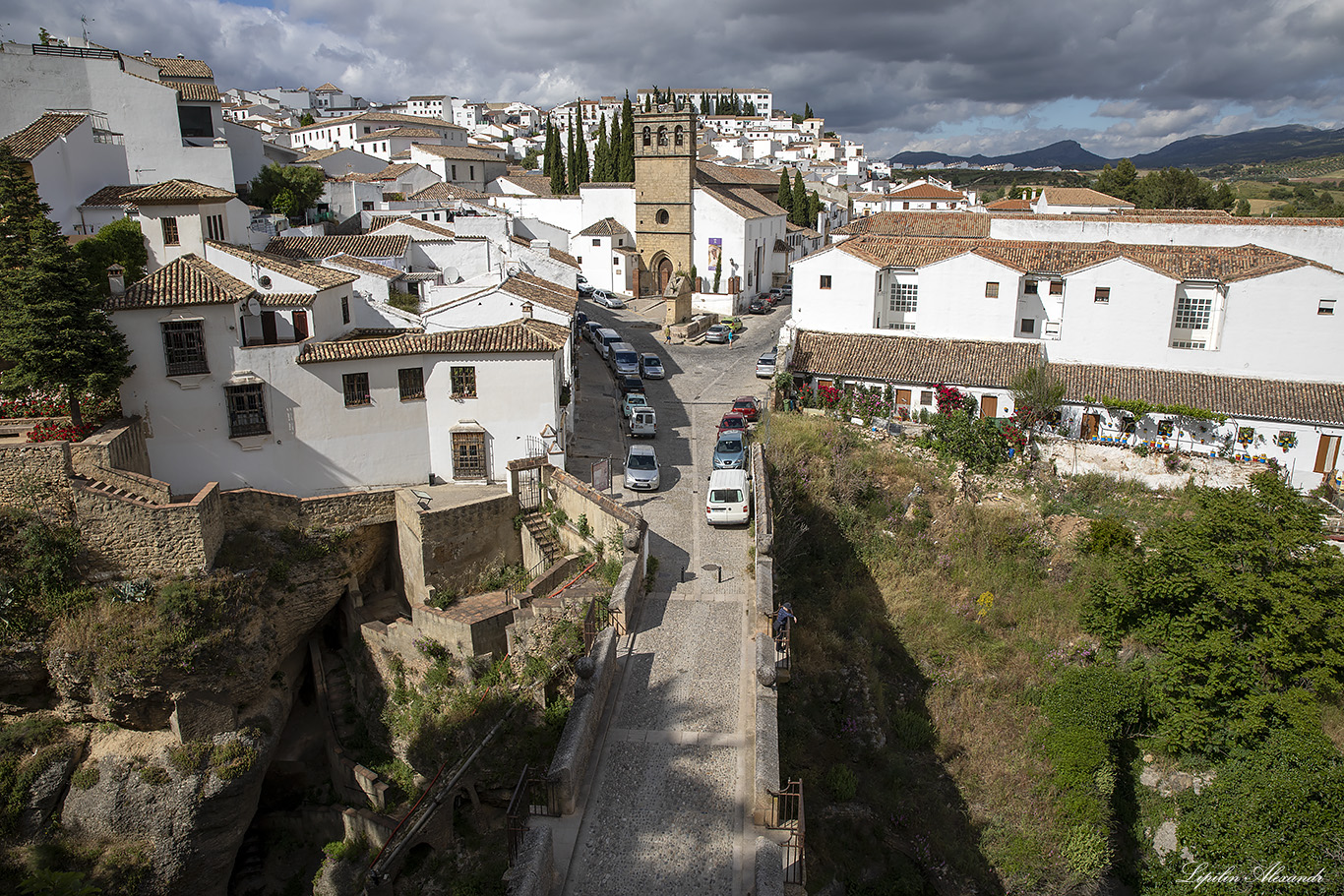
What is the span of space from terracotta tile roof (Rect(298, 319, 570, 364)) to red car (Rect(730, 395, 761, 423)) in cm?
949

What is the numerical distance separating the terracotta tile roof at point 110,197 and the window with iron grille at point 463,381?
44.0 feet

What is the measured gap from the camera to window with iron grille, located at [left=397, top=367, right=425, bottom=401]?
25.5 metres

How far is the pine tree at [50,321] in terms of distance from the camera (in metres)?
20.8

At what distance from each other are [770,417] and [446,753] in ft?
58.0

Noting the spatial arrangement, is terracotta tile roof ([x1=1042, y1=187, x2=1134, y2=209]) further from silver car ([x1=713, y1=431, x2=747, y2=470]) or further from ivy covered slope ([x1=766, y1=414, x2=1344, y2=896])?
silver car ([x1=713, y1=431, x2=747, y2=470])

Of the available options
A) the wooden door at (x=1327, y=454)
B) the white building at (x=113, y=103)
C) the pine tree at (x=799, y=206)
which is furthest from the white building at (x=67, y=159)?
the pine tree at (x=799, y=206)

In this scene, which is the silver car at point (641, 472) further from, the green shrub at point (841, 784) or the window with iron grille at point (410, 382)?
the green shrub at point (841, 784)

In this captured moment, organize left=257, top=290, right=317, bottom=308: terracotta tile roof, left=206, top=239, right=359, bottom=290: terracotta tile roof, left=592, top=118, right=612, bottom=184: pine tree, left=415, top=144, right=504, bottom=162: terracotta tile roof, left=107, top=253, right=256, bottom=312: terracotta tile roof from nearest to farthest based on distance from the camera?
left=107, top=253, right=256, bottom=312: terracotta tile roof → left=257, top=290, right=317, bottom=308: terracotta tile roof → left=206, top=239, right=359, bottom=290: terracotta tile roof → left=415, top=144, right=504, bottom=162: terracotta tile roof → left=592, top=118, right=612, bottom=184: pine tree

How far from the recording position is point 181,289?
2338cm

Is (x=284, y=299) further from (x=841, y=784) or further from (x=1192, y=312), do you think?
(x=1192, y=312)

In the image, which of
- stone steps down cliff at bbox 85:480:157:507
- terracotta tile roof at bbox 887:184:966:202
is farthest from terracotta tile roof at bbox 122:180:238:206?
terracotta tile roof at bbox 887:184:966:202

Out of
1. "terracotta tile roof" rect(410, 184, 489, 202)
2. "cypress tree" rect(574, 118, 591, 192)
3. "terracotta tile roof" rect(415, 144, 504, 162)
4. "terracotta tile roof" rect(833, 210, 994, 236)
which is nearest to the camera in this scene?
"terracotta tile roof" rect(833, 210, 994, 236)

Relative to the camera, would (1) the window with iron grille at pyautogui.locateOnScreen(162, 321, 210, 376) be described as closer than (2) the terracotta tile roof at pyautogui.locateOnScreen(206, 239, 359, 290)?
Yes

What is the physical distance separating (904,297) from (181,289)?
89.9 ft
